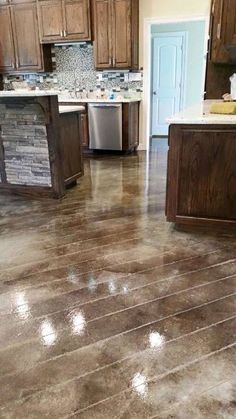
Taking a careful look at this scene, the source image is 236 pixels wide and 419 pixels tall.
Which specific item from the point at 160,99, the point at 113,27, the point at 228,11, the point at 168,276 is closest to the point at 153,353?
the point at 168,276

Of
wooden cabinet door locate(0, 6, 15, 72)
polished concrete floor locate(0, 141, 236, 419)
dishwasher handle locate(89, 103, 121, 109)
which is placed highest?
wooden cabinet door locate(0, 6, 15, 72)

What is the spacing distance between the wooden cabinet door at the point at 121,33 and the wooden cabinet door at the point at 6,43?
184cm

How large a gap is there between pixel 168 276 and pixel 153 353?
2.15 ft

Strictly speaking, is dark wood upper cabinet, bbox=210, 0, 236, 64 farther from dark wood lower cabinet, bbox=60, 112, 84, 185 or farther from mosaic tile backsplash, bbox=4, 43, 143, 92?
mosaic tile backsplash, bbox=4, 43, 143, 92

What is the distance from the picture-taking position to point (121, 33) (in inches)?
207

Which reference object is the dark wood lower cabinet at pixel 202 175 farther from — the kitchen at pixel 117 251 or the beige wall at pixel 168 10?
the beige wall at pixel 168 10

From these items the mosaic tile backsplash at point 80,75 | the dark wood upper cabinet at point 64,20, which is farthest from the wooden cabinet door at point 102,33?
the mosaic tile backsplash at point 80,75

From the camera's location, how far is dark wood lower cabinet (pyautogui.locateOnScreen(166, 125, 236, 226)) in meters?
2.46

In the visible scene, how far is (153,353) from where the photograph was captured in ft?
4.92

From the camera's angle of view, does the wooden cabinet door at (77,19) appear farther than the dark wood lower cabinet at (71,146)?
Yes

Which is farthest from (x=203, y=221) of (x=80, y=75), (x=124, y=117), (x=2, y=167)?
(x=80, y=75)

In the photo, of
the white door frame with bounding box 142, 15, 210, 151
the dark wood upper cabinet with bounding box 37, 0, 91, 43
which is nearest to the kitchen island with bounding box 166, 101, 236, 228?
the white door frame with bounding box 142, 15, 210, 151

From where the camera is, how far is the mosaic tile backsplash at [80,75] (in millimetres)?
5805

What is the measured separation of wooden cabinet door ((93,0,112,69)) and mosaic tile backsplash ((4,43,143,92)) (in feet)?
1.12
